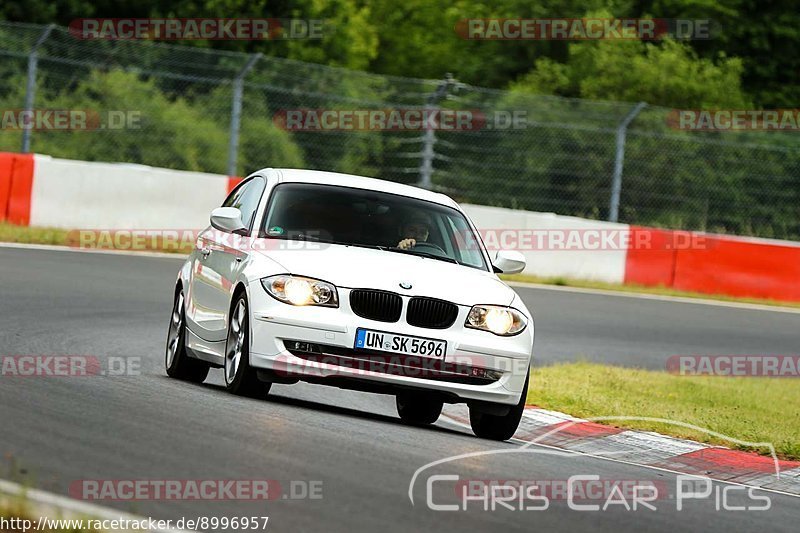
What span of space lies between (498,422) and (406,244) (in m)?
1.31

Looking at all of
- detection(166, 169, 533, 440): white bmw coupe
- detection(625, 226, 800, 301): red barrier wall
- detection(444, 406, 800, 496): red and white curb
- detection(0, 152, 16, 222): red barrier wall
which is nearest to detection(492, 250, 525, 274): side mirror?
detection(166, 169, 533, 440): white bmw coupe

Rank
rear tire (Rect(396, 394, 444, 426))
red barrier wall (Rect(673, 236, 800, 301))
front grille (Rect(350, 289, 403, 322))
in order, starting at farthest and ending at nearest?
red barrier wall (Rect(673, 236, 800, 301)) → rear tire (Rect(396, 394, 444, 426)) → front grille (Rect(350, 289, 403, 322))

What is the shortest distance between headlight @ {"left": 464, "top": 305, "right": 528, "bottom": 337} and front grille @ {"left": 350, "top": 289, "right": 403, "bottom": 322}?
1.46 ft

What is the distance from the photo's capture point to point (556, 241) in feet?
82.7

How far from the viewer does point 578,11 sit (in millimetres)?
47750

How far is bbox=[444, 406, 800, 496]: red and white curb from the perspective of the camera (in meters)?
10.0

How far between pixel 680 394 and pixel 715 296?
10.9 metres

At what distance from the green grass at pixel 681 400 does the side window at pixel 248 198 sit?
2.79 meters

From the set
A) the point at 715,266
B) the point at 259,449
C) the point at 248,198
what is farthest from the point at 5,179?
the point at 259,449

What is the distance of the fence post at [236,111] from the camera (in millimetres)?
25578

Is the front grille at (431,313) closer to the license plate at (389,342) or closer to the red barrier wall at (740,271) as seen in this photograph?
the license plate at (389,342)

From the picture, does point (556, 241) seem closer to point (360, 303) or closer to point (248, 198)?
point (248, 198)

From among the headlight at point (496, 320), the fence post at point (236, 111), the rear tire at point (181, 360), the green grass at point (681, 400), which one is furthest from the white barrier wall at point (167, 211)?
the headlight at point (496, 320)

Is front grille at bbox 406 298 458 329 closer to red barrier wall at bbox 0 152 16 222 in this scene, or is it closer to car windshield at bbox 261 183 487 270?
car windshield at bbox 261 183 487 270
